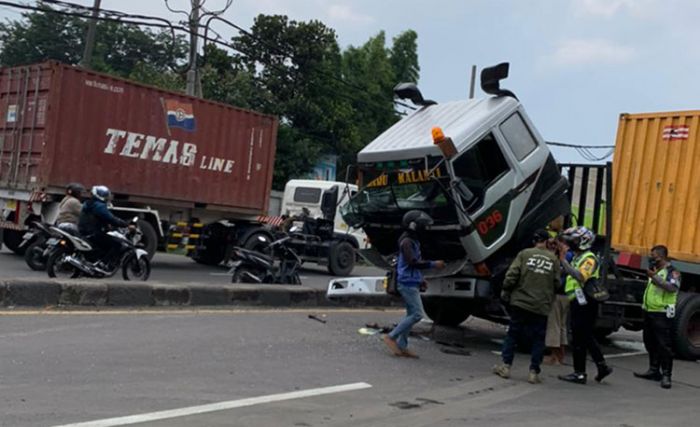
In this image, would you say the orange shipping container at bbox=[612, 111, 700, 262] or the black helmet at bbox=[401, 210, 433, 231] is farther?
the orange shipping container at bbox=[612, 111, 700, 262]

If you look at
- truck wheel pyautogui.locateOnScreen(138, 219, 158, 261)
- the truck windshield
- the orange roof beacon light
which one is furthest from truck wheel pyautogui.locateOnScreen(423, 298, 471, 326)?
truck wheel pyautogui.locateOnScreen(138, 219, 158, 261)

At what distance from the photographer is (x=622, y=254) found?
10.0 metres

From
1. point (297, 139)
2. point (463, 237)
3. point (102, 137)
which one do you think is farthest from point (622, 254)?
point (297, 139)

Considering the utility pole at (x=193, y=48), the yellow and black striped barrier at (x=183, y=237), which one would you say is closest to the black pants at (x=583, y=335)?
the yellow and black striped barrier at (x=183, y=237)

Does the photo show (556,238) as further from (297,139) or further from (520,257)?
(297,139)

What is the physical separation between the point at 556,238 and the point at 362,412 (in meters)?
3.92

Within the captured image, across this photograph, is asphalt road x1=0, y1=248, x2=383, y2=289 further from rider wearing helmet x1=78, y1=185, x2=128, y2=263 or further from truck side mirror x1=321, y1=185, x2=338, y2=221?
truck side mirror x1=321, y1=185, x2=338, y2=221

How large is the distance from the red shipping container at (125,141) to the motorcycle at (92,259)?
2784mm

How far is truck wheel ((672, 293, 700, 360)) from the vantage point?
9.39 m

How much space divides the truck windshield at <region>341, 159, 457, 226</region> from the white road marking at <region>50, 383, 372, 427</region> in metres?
2.49

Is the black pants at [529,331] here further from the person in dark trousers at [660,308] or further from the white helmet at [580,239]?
the person in dark trousers at [660,308]

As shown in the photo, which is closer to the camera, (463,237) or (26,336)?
(26,336)

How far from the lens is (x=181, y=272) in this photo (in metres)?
15.5

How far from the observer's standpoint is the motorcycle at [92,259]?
36.4ft
